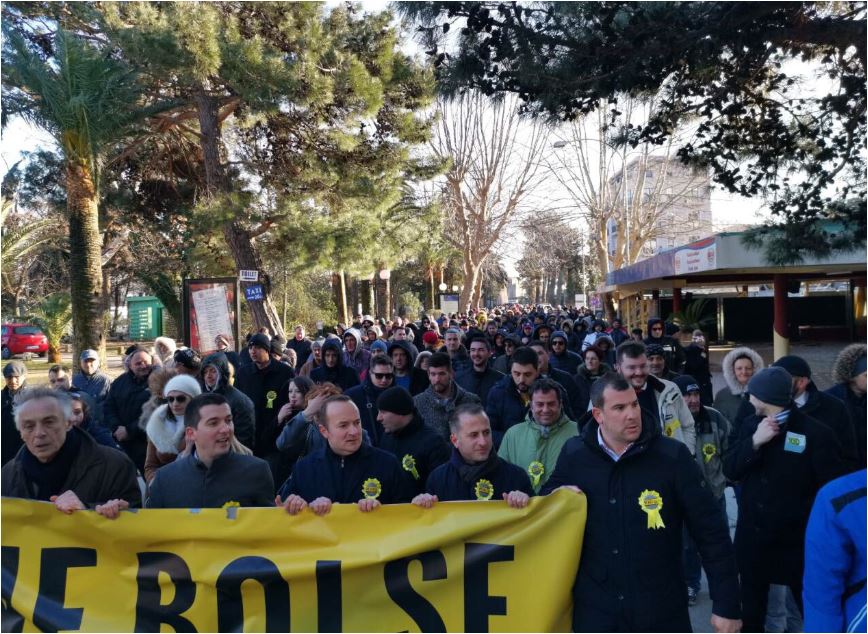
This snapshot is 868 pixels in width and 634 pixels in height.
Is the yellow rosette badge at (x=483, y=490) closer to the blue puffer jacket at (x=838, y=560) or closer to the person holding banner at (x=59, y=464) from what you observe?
the blue puffer jacket at (x=838, y=560)

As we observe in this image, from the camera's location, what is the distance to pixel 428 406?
680 centimetres

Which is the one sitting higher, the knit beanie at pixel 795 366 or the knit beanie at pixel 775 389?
the knit beanie at pixel 795 366

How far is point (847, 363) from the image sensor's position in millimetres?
5832

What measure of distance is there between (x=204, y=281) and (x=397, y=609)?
36.0 ft

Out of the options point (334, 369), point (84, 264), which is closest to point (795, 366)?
point (334, 369)

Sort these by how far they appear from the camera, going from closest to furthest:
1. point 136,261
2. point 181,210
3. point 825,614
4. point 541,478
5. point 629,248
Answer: point 825,614 → point 541,478 → point 181,210 → point 136,261 → point 629,248

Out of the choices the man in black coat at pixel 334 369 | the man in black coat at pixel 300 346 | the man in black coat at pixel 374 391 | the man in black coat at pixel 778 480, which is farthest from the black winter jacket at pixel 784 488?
the man in black coat at pixel 300 346

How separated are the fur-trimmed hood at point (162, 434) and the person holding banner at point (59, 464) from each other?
1255 mm

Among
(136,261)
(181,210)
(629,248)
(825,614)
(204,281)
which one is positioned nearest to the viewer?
(825,614)

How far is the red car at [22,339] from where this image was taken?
115 feet

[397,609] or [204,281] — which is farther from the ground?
[204,281]

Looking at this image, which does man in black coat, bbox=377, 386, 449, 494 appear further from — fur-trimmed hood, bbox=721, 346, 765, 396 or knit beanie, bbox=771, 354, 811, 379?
fur-trimmed hood, bbox=721, 346, 765, 396

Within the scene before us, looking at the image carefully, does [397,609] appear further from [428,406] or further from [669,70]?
[669,70]

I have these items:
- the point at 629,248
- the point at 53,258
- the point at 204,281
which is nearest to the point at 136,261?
the point at 53,258
